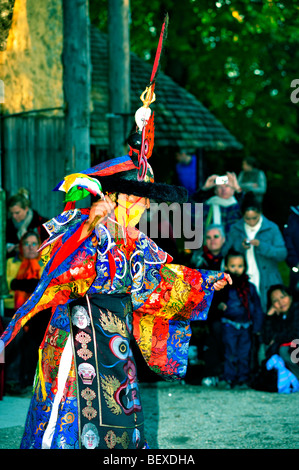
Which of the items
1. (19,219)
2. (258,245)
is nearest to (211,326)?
(258,245)

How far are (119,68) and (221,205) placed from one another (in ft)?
7.61

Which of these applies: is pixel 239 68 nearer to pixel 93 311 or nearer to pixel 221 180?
A: pixel 221 180

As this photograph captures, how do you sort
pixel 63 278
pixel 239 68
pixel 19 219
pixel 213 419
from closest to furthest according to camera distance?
pixel 63 278, pixel 213 419, pixel 19 219, pixel 239 68

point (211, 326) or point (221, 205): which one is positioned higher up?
point (221, 205)

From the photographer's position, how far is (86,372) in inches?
167

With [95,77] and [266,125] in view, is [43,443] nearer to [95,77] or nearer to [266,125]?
[95,77]

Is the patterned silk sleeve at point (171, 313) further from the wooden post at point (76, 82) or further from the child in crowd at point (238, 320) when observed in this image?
the wooden post at point (76, 82)

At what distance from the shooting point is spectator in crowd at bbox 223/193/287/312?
→ 8.04 meters

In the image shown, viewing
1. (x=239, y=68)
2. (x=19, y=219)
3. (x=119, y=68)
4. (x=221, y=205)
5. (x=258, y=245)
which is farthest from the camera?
(x=239, y=68)

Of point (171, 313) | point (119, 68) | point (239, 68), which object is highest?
point (239, 68)

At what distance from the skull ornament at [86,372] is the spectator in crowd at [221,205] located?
4.55 meters

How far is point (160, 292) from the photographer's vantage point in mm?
4711

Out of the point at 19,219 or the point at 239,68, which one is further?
the point at 239,68

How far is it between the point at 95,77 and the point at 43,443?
31.6ft
